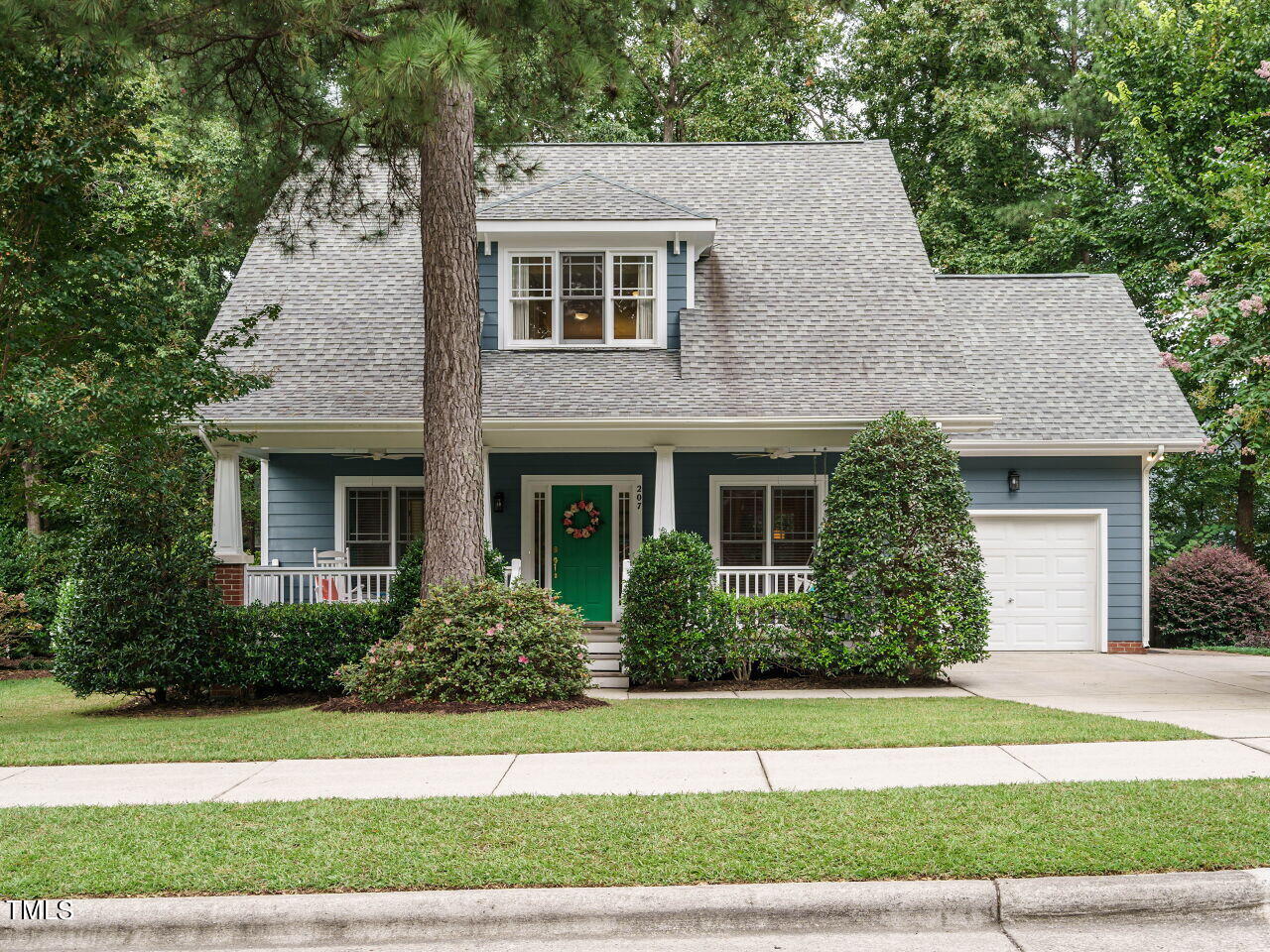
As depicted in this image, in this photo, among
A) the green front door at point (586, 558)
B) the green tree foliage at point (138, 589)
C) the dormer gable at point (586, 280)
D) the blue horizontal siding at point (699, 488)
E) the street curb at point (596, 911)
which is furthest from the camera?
the green front door at point (586, 558)

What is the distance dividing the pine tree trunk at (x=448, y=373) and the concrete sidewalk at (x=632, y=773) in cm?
311

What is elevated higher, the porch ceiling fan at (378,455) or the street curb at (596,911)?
the porch ceiling fan at (378,455)

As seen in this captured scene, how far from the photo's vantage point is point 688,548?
36.1ft

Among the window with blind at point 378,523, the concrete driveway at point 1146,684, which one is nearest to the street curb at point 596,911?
the concrete driveway at point 1146,684

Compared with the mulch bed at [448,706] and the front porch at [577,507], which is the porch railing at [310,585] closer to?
the front porch at [577,507]

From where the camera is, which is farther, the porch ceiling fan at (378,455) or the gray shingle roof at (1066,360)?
the gray shingle roof at (1066,360)

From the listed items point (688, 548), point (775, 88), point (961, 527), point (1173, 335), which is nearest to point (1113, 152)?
point (1173, 335)

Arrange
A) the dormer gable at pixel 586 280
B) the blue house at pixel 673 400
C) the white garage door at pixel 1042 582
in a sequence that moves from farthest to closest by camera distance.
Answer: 1. the white garage door at pixel 1042 582
2. the dormer gable at pixel 586 280
3. the blue house at pixel 673 400

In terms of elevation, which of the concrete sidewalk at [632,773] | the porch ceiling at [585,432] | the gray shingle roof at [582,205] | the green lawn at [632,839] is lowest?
the concrete sidewalk at [632,773]

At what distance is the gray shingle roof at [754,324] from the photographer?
504 inches

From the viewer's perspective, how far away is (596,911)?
169 inches

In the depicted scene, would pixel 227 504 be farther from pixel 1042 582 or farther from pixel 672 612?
pixel 1042 582

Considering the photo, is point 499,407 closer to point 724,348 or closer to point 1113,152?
point 724,348

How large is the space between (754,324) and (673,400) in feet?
6.87
